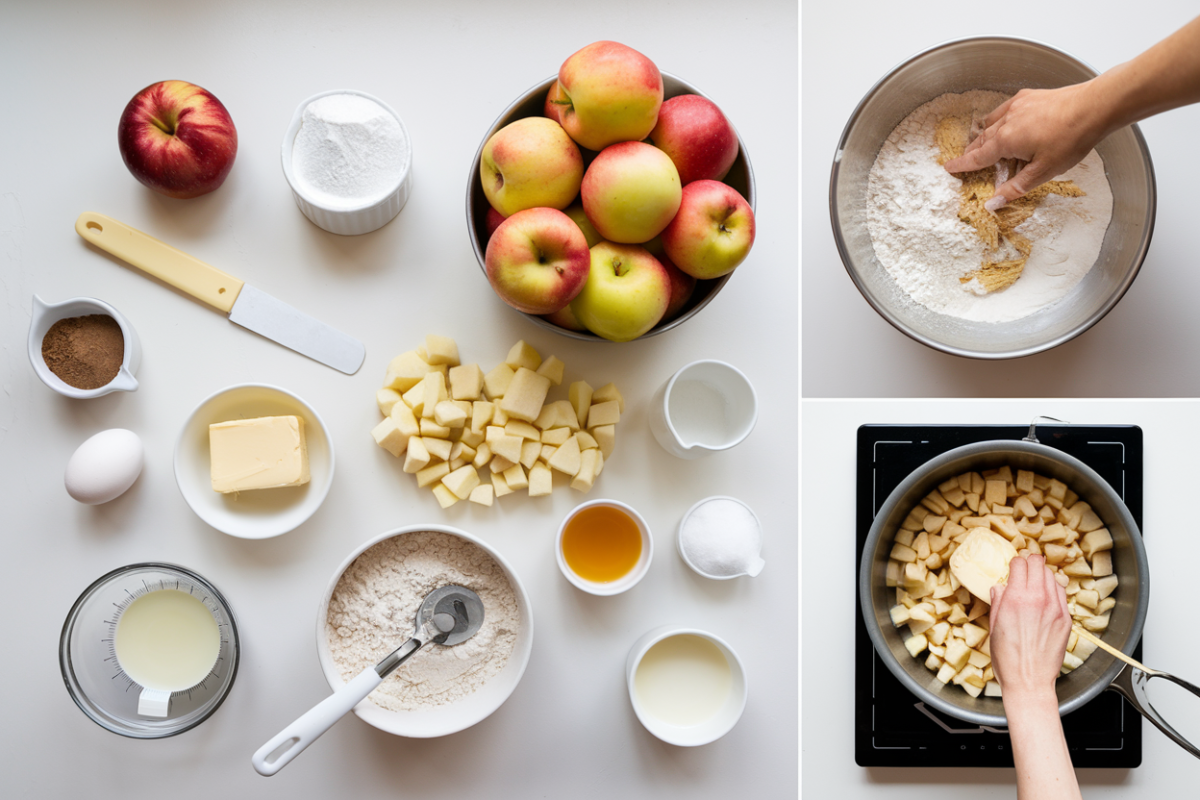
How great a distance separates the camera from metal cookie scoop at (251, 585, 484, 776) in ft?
2.99

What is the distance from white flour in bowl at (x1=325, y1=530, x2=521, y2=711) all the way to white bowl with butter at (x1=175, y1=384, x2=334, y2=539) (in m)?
0.14

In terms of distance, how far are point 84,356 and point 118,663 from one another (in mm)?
463

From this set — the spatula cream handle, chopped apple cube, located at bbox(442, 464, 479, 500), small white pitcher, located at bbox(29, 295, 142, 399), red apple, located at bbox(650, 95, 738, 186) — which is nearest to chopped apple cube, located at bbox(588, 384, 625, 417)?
chopped apple cube, located at bbox(442, 464, 479, 500)

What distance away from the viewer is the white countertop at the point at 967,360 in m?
1.20

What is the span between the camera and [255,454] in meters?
1.08

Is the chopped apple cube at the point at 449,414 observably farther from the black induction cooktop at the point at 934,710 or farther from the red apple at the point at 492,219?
the black induction cooktop at the point at 934,710

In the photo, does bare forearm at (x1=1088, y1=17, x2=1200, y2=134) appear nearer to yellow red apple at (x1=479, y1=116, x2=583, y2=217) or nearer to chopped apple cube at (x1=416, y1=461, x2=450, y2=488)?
yellow red apple at (x1=479, y1=116, x2=583, y2=217)

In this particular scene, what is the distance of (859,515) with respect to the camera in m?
1.16

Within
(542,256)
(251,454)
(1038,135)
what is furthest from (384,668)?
(1038,135)

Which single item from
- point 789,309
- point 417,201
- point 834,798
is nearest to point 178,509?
point 417,201

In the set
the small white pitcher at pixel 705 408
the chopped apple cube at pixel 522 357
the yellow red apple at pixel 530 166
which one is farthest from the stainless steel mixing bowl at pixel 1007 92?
the chopped apple cube at pixel 522 357

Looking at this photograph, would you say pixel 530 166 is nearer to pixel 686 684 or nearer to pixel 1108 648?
pixel 686 684

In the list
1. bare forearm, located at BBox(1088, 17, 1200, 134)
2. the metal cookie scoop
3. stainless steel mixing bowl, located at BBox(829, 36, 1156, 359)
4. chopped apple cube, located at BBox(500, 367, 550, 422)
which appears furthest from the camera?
chopped apple cube, located at BBox(500, 367, 550, 422)

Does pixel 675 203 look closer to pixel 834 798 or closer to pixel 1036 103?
pixel 1036 103
